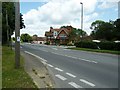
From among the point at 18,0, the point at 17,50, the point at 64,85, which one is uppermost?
the point at 18,0

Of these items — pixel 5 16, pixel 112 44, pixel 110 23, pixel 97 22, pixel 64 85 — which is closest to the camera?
pixel 64 85

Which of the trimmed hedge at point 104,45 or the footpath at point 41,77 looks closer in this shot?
the footpath at point 41,77

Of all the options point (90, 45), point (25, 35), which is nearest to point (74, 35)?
point (90, 45)

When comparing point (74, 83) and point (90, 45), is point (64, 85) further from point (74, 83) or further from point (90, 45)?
point (90, 45)

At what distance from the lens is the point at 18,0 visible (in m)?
13.4

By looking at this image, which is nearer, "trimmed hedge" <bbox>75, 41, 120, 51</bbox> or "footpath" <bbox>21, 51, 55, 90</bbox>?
"footpath" <bbox>21, 51, 55, 90</bbox>

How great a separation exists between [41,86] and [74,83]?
148cm

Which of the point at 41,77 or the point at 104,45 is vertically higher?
the point at 104,45

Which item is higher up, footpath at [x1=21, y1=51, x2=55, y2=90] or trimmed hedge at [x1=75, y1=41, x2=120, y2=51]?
trimmed hedge at [x1=75, y1=41, x2=120, y2=51]

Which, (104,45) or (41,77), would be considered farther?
(104,45)

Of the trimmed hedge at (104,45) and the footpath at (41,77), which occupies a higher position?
the trimmed hedge at (104,45)

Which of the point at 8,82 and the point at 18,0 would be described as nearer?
the point at 8,82

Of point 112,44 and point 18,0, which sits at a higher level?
point 18,0

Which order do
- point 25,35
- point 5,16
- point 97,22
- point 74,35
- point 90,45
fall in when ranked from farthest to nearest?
point 25,35
point 97,22
point 74,35
point 90,45
point 5,16
